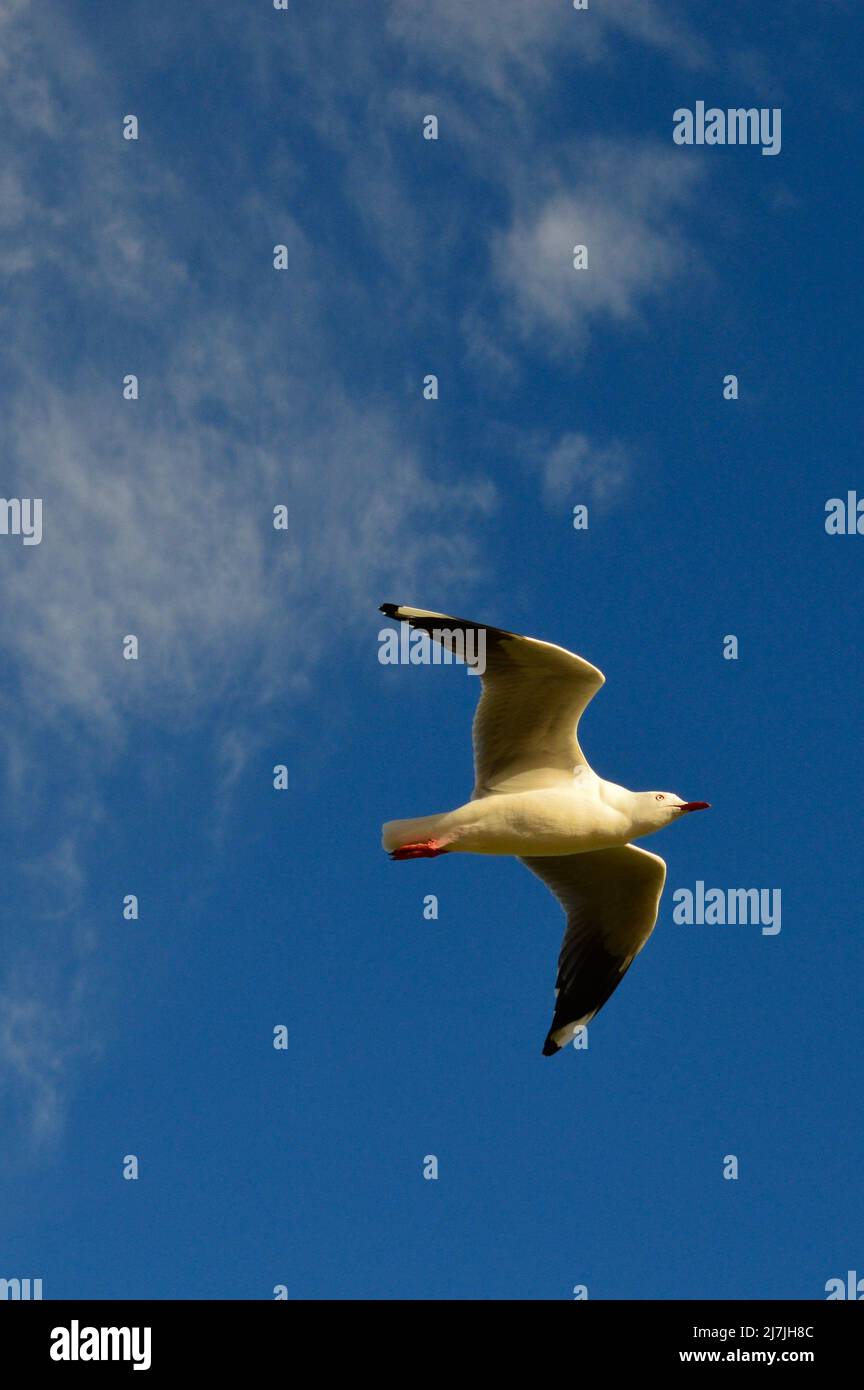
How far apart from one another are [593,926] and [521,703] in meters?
2.30

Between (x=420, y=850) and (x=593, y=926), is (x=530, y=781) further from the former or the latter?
(x=593, y=926)

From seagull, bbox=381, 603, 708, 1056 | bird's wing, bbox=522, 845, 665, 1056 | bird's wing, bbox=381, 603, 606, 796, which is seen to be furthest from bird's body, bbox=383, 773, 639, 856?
bird's wing, bbox=522, 845, 665, 1056

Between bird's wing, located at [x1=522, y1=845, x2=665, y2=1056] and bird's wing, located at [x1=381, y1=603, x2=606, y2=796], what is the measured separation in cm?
127

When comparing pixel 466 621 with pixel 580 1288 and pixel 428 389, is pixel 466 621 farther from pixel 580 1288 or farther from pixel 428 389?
pixel 580 1288

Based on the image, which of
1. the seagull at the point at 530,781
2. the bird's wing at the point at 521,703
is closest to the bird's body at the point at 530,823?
the seagull at the point at 530,781

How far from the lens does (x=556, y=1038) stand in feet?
38.8

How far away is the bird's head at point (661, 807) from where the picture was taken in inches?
421

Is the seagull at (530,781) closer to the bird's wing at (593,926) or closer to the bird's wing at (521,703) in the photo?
the bird's wing at (521,703)

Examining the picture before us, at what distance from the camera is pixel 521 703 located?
10.4 metres

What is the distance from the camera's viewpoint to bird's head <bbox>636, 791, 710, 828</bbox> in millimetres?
10703

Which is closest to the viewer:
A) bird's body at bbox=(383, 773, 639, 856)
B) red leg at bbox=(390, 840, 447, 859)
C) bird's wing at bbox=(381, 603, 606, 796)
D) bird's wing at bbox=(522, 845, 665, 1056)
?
bird's wing at bbox=(381, 603, 606, 796)

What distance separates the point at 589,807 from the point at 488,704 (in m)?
0.98

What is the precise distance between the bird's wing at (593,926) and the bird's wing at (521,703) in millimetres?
1268

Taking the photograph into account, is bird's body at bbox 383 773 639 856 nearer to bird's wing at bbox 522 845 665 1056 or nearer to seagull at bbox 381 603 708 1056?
seagull at bbox 381 603 708 1056
